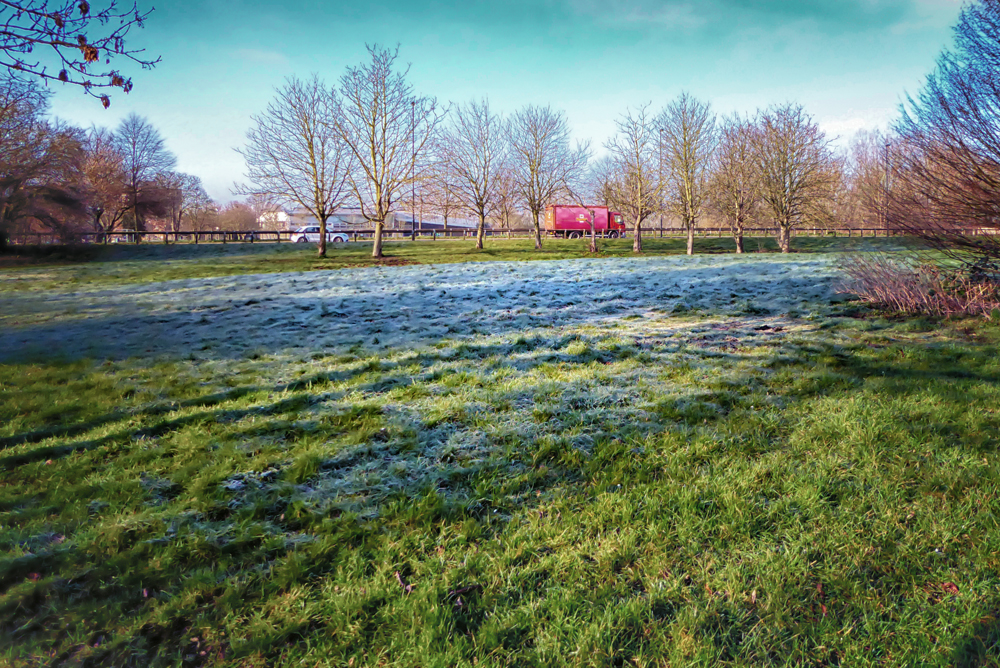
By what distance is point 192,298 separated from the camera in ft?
43.5

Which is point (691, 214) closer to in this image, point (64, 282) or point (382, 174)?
point (382, 174)

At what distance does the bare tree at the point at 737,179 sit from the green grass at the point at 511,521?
2867cm

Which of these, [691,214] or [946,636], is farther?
[691,214]

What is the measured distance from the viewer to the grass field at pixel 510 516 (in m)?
A: 2.43

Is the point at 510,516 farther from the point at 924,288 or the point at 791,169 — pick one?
the point at 791,169

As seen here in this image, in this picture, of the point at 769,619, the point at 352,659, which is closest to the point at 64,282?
the point at 352,659

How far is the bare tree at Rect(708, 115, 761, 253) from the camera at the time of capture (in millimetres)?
31516

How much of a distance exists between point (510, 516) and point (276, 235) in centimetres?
4555

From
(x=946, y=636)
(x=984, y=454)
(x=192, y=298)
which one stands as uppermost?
(x=192, y=298)

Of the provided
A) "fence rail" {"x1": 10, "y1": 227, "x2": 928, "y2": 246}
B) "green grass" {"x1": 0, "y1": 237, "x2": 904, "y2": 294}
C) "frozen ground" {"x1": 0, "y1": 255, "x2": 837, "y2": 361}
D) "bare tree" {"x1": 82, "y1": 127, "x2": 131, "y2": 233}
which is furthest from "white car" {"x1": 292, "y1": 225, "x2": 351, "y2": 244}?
"frozen ground" {"x1": 0, "y1": 255, "x2": 837, "y2": 361}

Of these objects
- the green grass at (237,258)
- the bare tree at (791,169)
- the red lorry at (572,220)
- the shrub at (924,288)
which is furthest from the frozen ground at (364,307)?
the red lorry at (572,220)

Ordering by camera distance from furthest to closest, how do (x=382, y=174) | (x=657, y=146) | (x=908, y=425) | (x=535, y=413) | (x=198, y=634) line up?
1. (x=657, y=146)
2. (x=382, y=174)
3. (x=535, y=413)
4. (x=908, y=425)
5. (x=198, y=634)

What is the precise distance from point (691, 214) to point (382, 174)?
2079 cm

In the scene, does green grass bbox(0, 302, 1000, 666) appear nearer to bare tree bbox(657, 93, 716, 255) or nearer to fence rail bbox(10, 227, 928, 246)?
fence rail bbox(10, 227, 928, 246)
